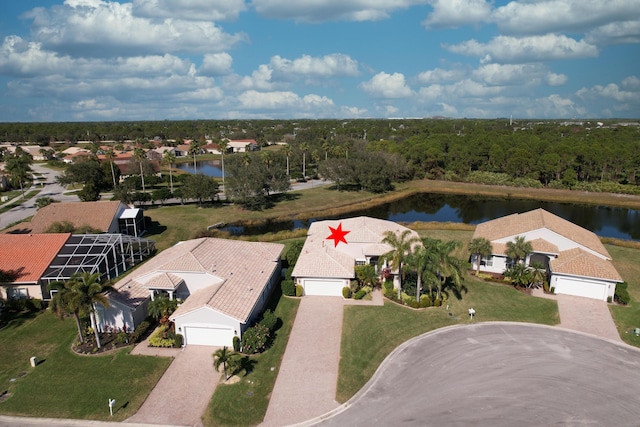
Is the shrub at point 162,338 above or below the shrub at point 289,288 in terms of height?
below

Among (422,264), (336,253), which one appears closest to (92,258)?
(336,253)

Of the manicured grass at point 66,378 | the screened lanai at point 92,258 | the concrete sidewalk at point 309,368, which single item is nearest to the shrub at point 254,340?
the concrete sidewalk at point 309,368

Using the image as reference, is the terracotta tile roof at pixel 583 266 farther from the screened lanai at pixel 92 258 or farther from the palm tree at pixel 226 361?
the screened lanai at pixel 92 258

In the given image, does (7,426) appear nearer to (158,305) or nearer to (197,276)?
(158,305)

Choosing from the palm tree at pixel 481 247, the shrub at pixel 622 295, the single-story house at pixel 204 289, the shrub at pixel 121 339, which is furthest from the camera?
the palm tree at pixel 481 247

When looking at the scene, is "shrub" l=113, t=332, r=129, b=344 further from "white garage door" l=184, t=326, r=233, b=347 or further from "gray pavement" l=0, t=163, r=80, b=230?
"gray pavement" l=0, t=163, r=80, b=230

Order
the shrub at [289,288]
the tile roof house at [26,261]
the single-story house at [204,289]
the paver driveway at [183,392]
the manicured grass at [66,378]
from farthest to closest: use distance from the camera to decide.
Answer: the shrub at [289,288]
the tile roof house at [26,261]
the single-story house at [204,289]
the manicured grass at [66,378]
the paver driveway at [183,392]

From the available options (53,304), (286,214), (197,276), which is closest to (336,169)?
(286,214)
